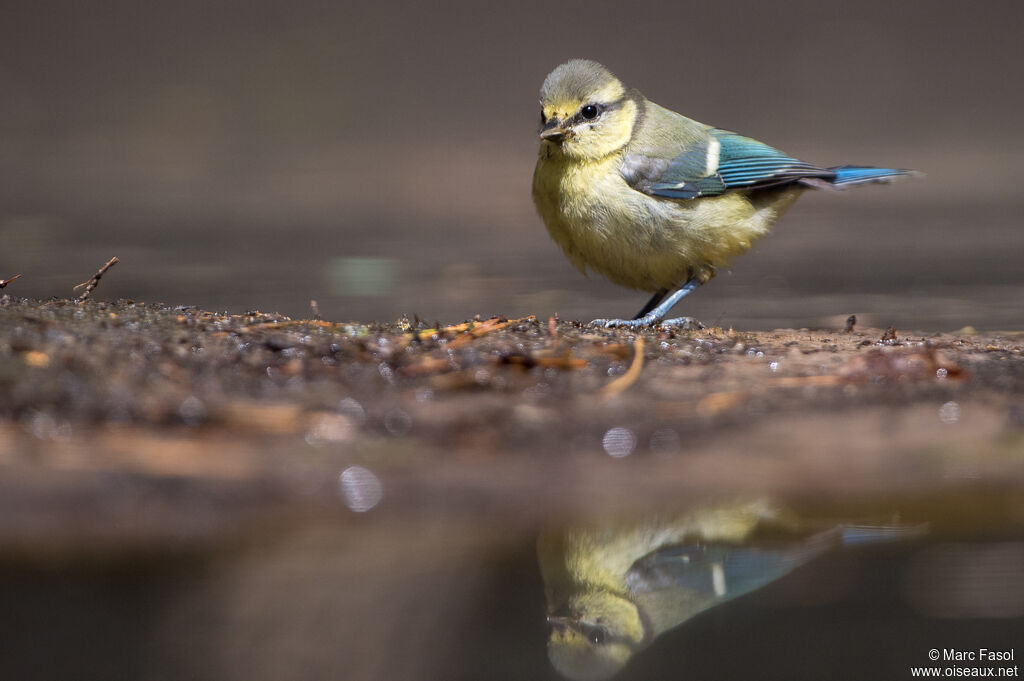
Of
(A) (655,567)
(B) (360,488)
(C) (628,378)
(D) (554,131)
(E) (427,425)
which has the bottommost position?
(A) (655,567)

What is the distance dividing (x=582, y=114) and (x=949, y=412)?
206 cm

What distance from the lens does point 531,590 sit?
1.89 m

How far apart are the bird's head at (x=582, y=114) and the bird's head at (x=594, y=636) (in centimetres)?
250

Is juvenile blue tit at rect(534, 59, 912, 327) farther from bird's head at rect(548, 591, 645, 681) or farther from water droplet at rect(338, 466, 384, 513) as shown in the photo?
bird's head at rect(548, 591, 645, 681)

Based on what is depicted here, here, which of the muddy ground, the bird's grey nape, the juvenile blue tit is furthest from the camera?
the bird's grey nape

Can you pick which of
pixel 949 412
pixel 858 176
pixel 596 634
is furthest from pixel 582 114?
pixel 596 634

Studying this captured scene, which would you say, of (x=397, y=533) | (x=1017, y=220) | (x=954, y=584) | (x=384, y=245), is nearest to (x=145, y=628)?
(x=397, y=533)

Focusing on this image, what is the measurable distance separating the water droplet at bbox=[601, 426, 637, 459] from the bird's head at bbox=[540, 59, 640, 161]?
1.91 meters

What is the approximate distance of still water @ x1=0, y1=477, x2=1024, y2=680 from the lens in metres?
1.74

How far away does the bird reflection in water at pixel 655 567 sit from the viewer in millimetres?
1878

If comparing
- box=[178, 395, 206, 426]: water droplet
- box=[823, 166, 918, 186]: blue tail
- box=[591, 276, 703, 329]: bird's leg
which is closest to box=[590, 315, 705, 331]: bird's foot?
box=[591, 276, 703, 329]: bird's leg

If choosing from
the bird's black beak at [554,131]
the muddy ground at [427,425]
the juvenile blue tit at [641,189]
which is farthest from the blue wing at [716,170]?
the muddy ground at [427,425]

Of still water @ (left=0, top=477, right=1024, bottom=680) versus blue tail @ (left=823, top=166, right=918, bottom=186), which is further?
blue tail @ (left=823, top=166, right=918, bottom=186)

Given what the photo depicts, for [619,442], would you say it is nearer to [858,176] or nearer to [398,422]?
[398,422]
